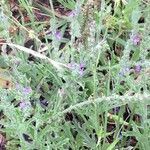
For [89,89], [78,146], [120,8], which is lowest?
[78,146]

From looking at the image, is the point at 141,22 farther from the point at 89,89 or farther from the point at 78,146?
the point at 78,146

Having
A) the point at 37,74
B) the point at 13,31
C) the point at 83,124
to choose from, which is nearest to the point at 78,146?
the point at 83,124

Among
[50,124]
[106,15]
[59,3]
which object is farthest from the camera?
[59,3]

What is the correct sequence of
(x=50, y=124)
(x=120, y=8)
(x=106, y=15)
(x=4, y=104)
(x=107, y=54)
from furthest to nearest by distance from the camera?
(x=120, y=8) → (x=107, y=54) → (x=106, y=15) → (x=50, y=124) → (x=4, y=104)

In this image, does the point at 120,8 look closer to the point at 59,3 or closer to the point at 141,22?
the point at 141,22

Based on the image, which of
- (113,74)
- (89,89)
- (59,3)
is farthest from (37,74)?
(59,3)

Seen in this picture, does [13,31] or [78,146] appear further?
[13,31]

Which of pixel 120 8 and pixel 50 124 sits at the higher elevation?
pixel 120 8
